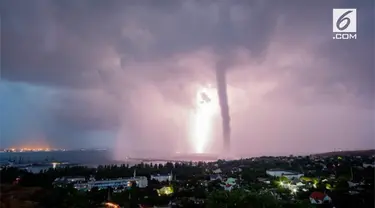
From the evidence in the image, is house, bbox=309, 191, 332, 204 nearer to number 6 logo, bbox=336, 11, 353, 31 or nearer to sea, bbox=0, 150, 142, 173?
number 6 logo, bbox=336, 11, 353, 31

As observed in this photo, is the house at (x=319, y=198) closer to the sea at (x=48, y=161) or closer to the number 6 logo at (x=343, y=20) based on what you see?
the number 6 logo at (x=343, y=20)

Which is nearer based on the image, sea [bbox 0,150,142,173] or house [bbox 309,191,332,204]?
house [bbox 309,191,332,204]

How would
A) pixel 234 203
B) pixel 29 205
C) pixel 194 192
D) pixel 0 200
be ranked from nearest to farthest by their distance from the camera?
pixel 0 200 → pixel 29 205 → pixel 234 203 → pixel 194 192

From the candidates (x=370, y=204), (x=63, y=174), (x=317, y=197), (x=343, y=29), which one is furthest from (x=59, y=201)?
(x=63, y=174)

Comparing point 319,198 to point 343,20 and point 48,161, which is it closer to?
point 343,20

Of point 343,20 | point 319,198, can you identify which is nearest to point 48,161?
point 319,198

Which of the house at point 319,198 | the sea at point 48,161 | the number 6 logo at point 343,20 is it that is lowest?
the sea at point 48,161

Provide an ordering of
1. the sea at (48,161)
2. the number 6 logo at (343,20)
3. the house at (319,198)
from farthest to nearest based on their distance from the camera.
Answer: the sea at (48,161)
the house at (319,198)
the number 6 logo at (343,20)

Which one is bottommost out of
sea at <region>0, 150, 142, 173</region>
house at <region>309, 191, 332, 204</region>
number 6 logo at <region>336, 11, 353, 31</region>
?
sea at <region>0, 150, 142, 173</region>

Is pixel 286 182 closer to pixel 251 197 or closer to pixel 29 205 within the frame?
pixel 251 197

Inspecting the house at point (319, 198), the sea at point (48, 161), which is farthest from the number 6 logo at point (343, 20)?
the sea at point (48, 161)

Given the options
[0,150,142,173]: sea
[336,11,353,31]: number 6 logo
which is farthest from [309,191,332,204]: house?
[0,150,142,173]: sea
